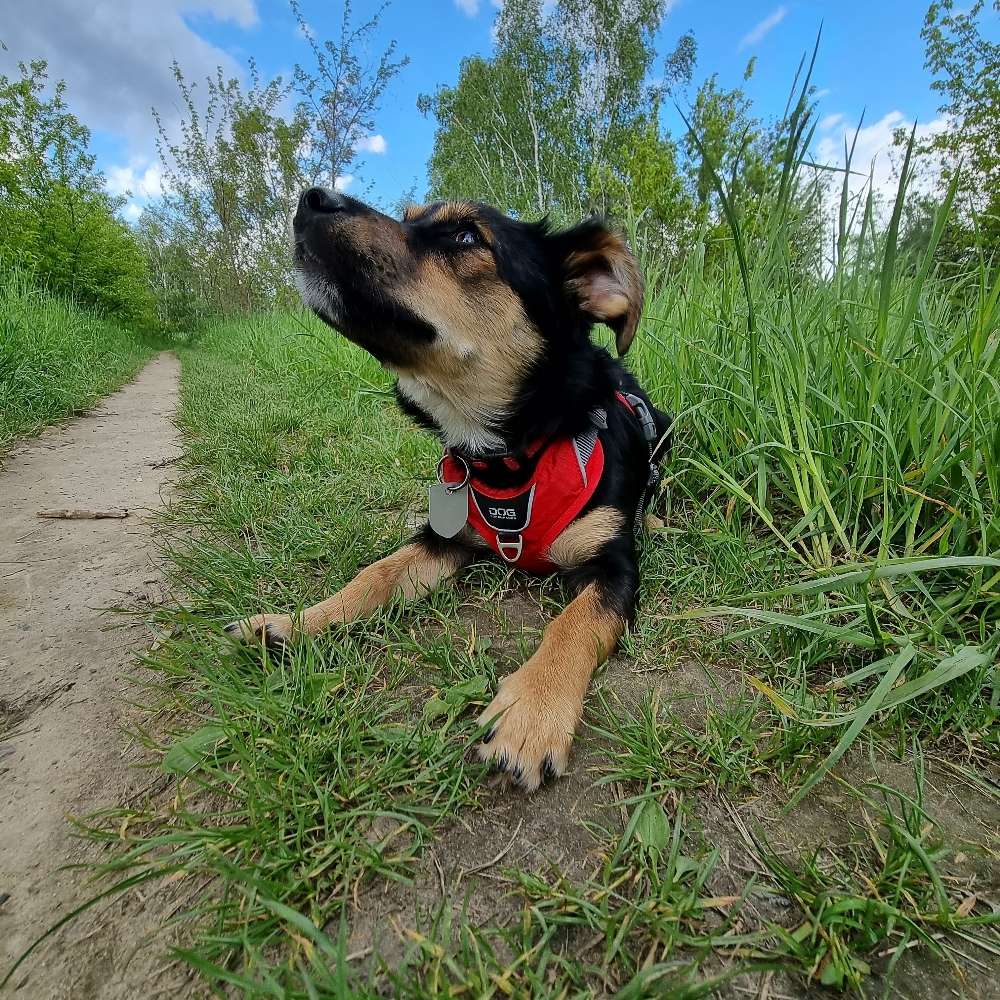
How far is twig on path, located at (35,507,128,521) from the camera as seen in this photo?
10.3 feet

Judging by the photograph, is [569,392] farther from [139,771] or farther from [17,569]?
[17,569]

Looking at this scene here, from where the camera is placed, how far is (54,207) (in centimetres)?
1446

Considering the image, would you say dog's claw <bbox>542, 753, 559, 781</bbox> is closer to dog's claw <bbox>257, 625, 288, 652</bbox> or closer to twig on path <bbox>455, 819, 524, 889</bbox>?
twig on path <bbox>455, 819, 524, 889</bbox>

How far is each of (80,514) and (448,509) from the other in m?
2.39

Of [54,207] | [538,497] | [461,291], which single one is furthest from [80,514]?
[54,207]

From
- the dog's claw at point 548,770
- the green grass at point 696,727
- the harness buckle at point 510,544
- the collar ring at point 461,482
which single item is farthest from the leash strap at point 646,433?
the dog's claw at point 548,770

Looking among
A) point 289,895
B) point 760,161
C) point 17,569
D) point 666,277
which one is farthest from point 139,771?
point 666,277

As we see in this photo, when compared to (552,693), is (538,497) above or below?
above

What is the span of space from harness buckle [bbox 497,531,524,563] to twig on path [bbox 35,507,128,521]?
238cm

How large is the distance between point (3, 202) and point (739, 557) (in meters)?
18.4

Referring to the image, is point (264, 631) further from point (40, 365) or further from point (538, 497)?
point (40, 365)

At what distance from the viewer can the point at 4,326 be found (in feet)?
19.6

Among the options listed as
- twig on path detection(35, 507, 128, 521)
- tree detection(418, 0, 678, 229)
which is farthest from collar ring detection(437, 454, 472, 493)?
tree detection(418, 0, 678, 229)

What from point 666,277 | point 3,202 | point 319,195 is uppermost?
point 3,202
